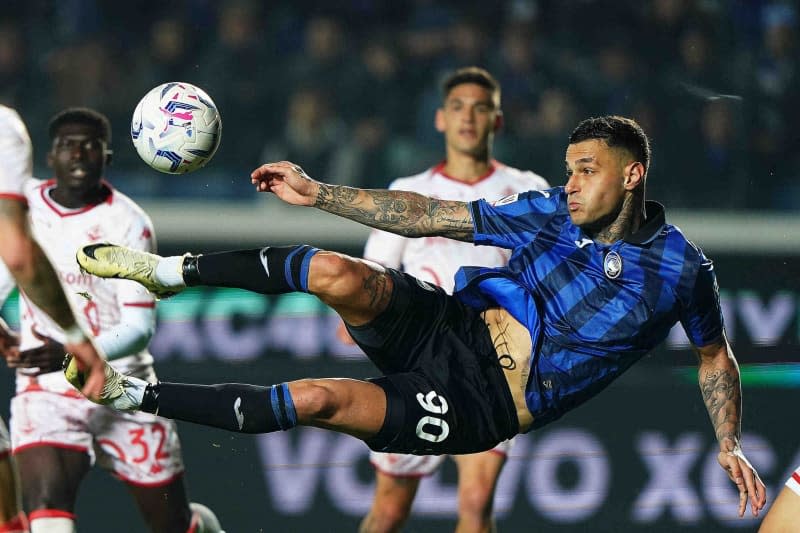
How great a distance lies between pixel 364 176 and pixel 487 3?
1.78m

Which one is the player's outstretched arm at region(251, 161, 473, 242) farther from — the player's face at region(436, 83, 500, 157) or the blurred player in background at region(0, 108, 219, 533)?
the player's face at region(436, 83, 500, 157)

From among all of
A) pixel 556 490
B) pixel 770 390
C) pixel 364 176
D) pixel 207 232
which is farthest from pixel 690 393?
pixel 207 232

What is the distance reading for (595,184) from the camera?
462cm

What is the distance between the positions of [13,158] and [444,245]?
109 inches

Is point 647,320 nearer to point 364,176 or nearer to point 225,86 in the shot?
point 364,176

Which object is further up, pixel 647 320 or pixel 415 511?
pixel 647 320

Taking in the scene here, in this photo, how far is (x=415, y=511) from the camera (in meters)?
Answer: 6.81

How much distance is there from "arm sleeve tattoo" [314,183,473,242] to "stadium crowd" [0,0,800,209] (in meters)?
2.68

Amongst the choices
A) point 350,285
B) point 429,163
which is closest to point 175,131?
point 350,285

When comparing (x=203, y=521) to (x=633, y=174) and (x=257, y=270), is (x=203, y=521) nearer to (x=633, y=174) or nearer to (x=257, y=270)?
(x=257, y=270)

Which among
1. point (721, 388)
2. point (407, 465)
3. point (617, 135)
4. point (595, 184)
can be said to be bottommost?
point (407, 465)

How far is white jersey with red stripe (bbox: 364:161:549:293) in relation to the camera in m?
6.21

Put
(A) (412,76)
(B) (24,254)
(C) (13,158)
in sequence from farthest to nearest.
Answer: (A) (412,76)
(C) (13,158)
(B) (24,254)

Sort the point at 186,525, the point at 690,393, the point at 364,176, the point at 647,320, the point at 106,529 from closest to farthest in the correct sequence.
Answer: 1. the point at 647,320
2. the point at 186,525
3. the point at 106,529
4. the point at 690,393
5. the point at 364,176
